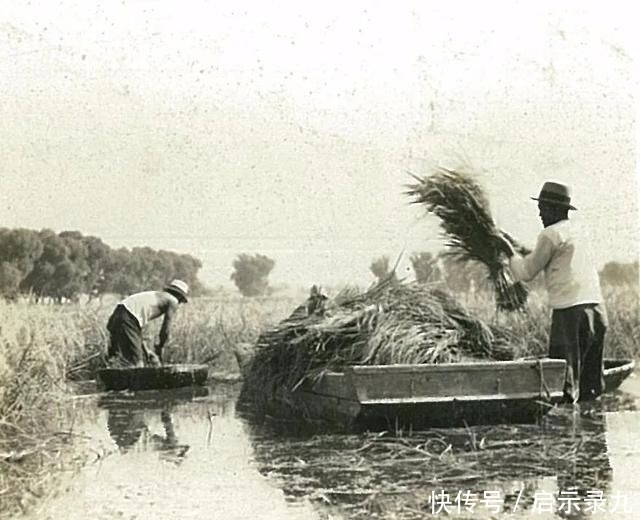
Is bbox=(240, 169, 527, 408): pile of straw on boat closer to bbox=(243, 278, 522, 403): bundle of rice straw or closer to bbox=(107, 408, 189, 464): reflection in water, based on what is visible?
bbox=(243, 278, 522, 403): bundle of rice straw

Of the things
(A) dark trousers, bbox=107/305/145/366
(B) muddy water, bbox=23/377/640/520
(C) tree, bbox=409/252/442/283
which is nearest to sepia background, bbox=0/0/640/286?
(C) tree, bbox=409/252/442/283

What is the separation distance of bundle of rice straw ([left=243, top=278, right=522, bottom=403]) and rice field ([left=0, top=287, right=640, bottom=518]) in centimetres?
3

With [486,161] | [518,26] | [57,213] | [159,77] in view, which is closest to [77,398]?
[57,213]

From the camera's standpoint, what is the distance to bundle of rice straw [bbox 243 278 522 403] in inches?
68.9

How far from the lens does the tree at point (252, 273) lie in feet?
5.72

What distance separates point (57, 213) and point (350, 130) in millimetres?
533

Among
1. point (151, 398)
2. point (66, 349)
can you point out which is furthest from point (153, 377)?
point (66, 349)

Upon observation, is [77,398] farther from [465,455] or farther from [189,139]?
[465,455]

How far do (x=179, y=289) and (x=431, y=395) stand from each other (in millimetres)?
467

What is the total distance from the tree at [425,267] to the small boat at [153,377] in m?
0.41

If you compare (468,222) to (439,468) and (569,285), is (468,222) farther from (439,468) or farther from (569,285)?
(439,468)

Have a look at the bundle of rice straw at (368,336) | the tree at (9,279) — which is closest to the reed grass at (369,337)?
the bundle of rice straw at (368,336)

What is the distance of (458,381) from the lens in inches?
67.7

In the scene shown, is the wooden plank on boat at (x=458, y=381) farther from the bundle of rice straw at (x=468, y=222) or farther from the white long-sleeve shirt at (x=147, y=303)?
the white long-sleeve shirt at (x=147, y=303)
